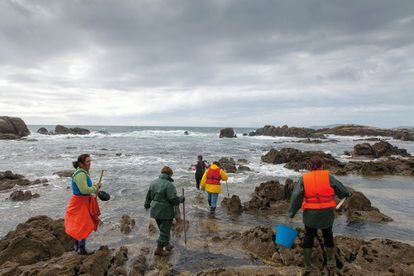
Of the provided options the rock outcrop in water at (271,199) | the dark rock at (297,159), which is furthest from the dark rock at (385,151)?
the rock outcrop in water at (271,199)

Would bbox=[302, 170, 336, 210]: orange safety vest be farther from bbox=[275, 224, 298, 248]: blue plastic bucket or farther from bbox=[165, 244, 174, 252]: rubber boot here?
bbox=[165, 244, 174, 252]: rubber boot

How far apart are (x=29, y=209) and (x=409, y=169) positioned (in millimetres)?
24146

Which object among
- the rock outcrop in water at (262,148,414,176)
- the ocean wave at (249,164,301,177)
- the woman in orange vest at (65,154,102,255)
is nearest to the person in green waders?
the woman in orange vest at (65,154,102,255)

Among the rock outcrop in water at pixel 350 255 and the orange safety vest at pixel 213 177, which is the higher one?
the orange safety vest at pixel 213 177

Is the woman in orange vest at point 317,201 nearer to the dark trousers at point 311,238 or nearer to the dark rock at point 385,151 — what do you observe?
the dark trousers at point 311,238

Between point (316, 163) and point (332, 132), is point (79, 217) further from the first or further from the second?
point (332, 132)

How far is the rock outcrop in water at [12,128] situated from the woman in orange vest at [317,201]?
67257mm

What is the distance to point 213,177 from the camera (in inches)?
449

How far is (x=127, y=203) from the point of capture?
13117 mm

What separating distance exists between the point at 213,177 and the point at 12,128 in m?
70.8

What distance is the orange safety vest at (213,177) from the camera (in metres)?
11.4

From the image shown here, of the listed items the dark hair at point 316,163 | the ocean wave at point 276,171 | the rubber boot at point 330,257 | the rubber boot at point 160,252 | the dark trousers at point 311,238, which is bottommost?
the ocean wave at point 276,171

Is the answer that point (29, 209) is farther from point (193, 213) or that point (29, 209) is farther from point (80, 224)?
point (80, 224)

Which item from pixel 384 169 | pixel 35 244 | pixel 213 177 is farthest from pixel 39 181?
pixel 384 169
